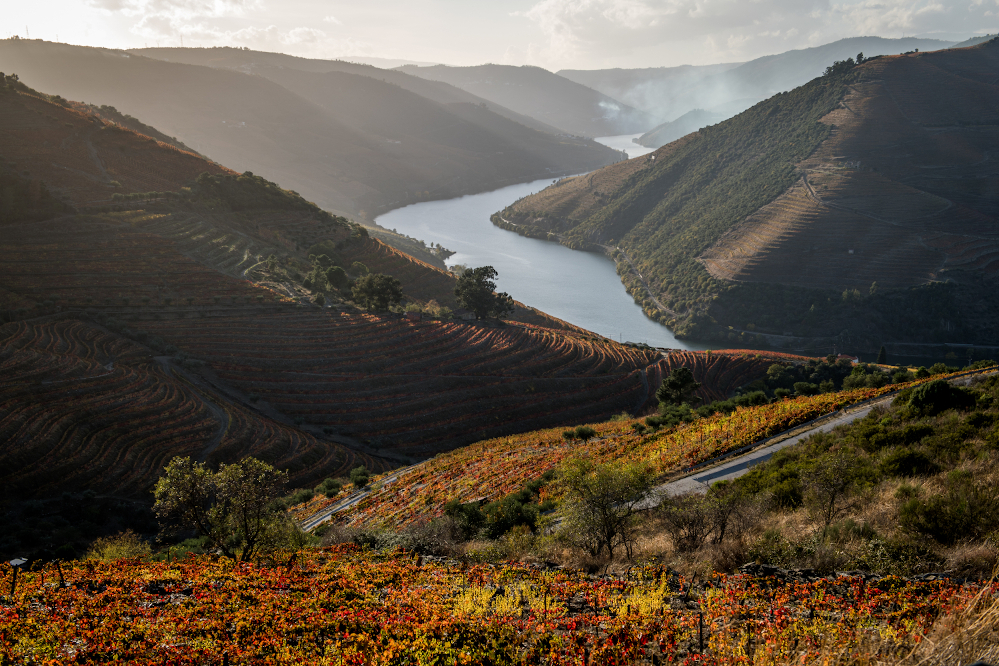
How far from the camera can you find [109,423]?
1399 inches

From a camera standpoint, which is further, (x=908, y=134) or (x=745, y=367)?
(x=908, y=134)

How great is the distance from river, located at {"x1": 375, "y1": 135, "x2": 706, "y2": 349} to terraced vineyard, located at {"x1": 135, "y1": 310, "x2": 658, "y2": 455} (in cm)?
4002

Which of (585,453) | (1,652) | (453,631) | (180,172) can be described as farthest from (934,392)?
(180,172)

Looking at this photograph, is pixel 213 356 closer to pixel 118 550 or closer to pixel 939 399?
pixel 118 550

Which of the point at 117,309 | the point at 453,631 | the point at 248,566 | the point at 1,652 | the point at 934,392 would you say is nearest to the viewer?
the point at 1,652

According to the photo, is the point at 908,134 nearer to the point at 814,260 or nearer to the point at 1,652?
the point at 814,260

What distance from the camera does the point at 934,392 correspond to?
18.7 m

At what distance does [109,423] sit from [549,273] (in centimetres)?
10300

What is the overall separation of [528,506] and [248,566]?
9.87 m

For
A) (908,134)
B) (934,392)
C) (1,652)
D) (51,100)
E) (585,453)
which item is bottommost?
(585,453)

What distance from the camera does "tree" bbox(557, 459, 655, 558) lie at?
42.8 ft

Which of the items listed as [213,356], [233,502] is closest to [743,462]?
[233,502]

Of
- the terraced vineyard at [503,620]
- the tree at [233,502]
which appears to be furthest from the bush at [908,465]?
the tree at [233,502]

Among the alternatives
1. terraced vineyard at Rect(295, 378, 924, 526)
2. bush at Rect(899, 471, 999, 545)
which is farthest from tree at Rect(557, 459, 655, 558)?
terraced vineyard at Rect(295, 378, 924, 526)
